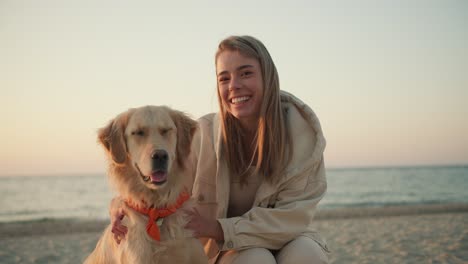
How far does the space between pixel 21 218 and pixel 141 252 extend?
1172 cm

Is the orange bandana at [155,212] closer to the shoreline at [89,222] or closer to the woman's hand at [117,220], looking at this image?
the woman's hand at [117,220]

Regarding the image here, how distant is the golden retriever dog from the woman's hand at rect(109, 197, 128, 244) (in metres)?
0.03

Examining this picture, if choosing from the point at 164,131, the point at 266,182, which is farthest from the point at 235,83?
the point at 266,182

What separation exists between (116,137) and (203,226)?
917mm

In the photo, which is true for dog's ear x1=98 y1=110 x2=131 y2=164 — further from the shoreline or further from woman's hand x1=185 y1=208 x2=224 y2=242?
the shoreline

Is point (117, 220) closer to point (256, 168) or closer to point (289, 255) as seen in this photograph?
point (256, 168)

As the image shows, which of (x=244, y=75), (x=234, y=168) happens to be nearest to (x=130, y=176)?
(x=234, y=168)

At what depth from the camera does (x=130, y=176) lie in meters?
3.06

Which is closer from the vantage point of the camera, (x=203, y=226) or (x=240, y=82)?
(x=203, y=226)

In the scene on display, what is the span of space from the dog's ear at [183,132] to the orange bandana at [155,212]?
0.27 metres

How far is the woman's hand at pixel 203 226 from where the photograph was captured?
2.96 meters

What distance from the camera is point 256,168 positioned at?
3.38m

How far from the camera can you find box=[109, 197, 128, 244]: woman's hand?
2.90 metres

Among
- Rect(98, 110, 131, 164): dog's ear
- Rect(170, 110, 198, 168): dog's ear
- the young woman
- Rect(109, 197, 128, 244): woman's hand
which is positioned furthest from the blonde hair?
Rect(109, 197, 128, 244): woman's hand
